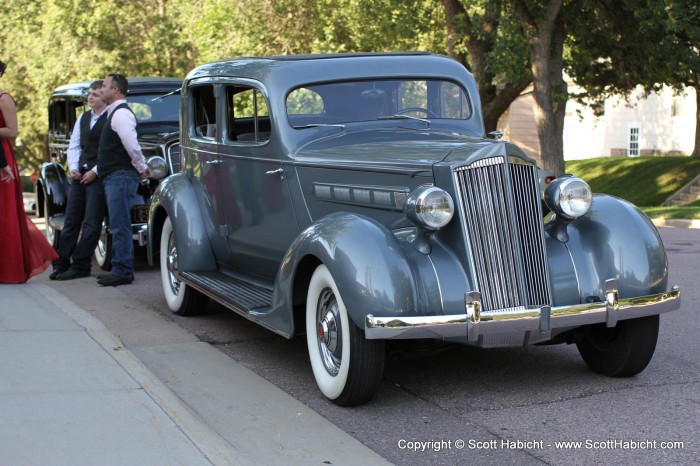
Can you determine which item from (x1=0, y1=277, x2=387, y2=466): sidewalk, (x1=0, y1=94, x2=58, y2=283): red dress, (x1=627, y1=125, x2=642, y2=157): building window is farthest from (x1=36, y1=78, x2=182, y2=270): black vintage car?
(x1=627, y1=125, x2=642, y2=157): building window

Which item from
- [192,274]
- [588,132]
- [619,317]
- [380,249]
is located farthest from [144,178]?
[588,132]

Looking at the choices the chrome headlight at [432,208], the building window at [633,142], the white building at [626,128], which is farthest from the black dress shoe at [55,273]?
the building window at [633,142]

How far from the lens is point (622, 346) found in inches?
226

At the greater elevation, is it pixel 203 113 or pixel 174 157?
pixel 203 113

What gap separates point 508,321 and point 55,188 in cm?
863

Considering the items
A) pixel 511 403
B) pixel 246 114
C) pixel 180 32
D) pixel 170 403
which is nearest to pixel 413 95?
pixel 246 114

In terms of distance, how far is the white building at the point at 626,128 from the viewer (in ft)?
130

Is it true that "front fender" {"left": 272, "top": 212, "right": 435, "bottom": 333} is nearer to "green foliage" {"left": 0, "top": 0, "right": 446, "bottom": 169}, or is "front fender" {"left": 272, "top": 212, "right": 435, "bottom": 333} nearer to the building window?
"green foliage" {"left": 0, "top": 0, "right": 446, "bottom": 169}

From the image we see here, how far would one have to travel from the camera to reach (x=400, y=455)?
4629 mm

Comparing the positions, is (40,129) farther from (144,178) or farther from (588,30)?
(144,178)

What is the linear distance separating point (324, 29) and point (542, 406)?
20060 millimetres

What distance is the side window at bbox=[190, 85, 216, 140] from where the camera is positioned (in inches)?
311

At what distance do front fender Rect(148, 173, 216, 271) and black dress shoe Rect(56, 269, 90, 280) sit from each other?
248 cm

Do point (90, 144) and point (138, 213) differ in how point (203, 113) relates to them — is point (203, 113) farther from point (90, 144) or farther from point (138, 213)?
point (138, 213)
